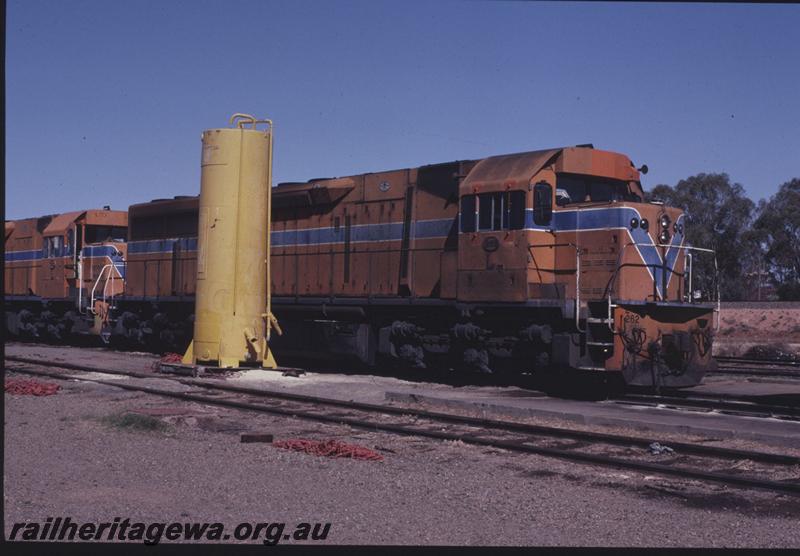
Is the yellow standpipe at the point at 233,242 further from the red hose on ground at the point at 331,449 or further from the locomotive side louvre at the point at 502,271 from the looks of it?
the red hose on ground at the point at 331,449

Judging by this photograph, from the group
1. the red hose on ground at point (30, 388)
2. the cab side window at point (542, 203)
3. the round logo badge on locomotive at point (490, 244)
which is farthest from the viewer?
the round logo badge on locomotive at point (490, 244)

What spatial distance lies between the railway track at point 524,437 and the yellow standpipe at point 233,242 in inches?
78.2

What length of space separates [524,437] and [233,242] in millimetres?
8440

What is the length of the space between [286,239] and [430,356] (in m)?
5.16

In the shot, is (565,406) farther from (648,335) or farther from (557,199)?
(557,199)

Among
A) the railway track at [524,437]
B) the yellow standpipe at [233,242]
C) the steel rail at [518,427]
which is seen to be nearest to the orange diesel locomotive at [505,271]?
the yellow standpipe at [233,242]

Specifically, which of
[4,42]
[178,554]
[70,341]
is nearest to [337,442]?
[178,554]

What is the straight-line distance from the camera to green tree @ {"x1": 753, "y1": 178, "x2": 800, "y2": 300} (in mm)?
66812

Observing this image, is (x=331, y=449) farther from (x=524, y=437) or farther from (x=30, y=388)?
(x=30, y=388)

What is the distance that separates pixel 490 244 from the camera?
16000 mm

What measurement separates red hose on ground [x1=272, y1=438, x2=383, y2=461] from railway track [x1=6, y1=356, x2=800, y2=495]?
149cm

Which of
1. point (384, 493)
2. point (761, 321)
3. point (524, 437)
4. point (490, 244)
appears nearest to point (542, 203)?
point (490, 244)

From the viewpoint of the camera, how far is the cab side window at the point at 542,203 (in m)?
15.5

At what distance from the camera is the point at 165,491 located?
24.6 feet
